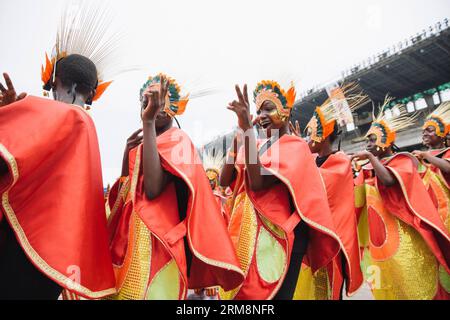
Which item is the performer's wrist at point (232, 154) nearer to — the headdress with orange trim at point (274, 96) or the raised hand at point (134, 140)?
the headdress with orange trim at point (274, 96)

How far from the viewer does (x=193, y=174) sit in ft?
6.28

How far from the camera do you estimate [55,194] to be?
162 centimetres

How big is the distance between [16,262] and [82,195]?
405 mm

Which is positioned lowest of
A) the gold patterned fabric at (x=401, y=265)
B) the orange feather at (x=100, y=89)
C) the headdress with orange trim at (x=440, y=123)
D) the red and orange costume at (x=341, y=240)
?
the gold patterned fabric at (x=401, y=265)

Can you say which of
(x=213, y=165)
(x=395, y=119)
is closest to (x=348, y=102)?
(x=395, y=119)

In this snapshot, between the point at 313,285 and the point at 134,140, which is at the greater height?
the point at 134,140

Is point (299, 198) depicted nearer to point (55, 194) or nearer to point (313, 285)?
point (313, 285)

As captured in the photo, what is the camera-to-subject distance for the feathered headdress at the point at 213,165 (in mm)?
7738

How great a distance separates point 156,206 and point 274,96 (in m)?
1.34

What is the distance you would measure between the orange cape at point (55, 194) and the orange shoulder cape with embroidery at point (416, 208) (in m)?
3.01

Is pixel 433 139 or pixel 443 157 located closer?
pixel 443 157

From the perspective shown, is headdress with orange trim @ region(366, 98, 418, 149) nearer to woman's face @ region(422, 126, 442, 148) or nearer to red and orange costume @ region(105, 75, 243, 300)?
woman's face @ region(422, 126, 442, 148)

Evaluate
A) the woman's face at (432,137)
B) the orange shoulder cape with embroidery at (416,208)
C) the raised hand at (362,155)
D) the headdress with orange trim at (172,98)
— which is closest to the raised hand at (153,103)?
the headdress with orange trim at (172,98)
